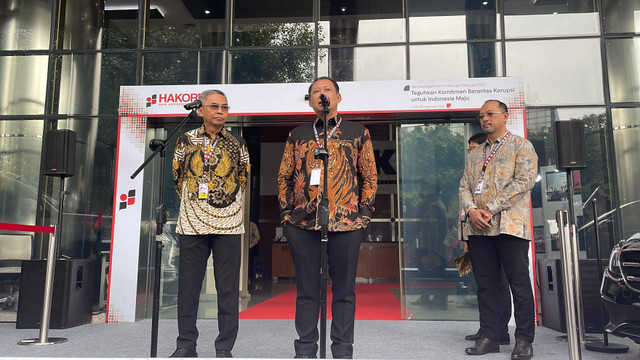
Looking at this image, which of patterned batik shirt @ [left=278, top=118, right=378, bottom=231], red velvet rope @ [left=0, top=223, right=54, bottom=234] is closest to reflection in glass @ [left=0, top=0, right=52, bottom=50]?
red velvet rope @ [left=0, top=223, right=54, bottom=234]

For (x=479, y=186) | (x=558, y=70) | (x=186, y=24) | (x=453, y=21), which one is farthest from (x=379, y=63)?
(x=479, y=186)

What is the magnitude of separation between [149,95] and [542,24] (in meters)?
4.81

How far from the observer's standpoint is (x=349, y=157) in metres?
2.92

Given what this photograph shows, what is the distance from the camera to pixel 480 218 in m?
3.40

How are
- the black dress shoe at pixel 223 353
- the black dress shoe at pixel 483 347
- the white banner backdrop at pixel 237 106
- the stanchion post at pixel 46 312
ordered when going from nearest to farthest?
the black dress shoe at pixel 223 353 < the black dress shoe at pixel 483 347 < the stanchion post at pixel 46 312 < the white banner backdrop at pixel 237 106

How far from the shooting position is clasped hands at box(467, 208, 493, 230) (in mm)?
3395

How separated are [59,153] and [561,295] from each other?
5.01m

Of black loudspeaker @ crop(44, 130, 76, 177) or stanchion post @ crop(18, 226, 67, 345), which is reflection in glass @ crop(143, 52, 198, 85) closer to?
black loudspeaker @ crop(44, 130, 76, 177)

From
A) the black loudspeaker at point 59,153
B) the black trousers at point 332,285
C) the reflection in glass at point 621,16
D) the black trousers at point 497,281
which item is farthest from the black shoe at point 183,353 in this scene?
the reflection in glass at point 621,16

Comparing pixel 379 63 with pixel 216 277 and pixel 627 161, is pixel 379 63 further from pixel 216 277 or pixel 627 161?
pixel 216 277

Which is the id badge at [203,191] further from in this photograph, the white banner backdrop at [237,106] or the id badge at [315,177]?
the white banner backdrop at [237,106]

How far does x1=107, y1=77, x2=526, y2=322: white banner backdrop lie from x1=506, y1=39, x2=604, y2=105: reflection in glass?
0.63 metres

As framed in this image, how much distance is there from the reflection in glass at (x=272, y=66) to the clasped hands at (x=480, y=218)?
10.8 feet

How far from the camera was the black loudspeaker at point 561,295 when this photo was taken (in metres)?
4.52
